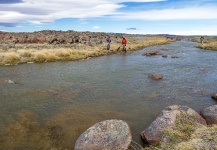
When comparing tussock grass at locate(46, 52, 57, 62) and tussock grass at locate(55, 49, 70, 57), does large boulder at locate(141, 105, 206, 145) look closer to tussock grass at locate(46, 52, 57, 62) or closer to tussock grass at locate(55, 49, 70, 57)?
tussock grass at locate(46, 52, 57, 62)

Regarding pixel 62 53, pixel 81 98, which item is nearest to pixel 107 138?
pixel 81 98

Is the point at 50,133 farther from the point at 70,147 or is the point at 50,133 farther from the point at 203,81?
the point at 203,81

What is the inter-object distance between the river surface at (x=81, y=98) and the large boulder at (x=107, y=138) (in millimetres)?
1455

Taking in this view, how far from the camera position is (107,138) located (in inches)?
472

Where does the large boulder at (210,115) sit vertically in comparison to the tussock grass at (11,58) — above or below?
below

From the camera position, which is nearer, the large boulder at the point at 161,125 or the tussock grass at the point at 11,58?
the large boulder at the point at 161,125

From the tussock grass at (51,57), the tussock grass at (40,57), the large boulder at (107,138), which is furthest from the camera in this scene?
the tussock grass at (51,57)

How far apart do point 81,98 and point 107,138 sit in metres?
9.51

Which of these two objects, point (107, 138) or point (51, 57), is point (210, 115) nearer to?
point (107, 138)

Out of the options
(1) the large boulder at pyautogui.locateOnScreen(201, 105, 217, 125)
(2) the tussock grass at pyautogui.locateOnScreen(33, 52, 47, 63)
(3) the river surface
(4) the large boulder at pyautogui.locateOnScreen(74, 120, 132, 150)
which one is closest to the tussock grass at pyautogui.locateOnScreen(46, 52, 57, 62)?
(2) the tussock grass at pyautogui.locateOnScreen(33, 52, 47, 63)

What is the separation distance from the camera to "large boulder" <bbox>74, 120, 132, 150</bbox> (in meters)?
11.8

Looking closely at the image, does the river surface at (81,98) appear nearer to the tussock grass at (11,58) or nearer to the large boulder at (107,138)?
the large boulder at (107,138)

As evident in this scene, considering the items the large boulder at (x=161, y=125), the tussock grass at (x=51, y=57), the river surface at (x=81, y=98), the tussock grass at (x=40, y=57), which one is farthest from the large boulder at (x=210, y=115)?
the tussock grass at (x=40, y=57)

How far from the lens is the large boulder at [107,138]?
1182 cm
